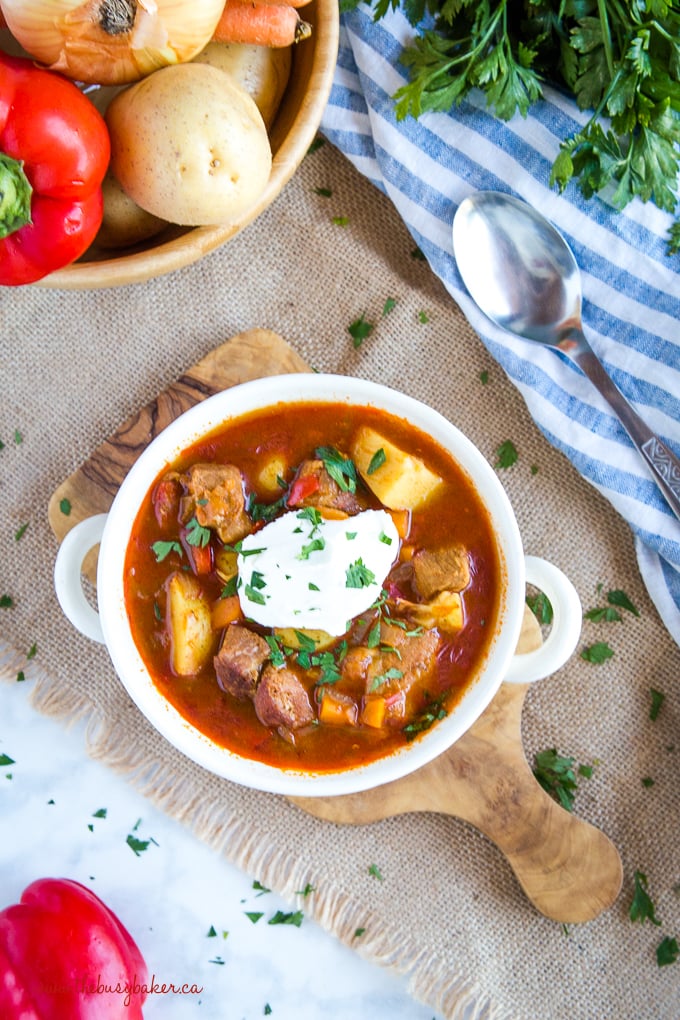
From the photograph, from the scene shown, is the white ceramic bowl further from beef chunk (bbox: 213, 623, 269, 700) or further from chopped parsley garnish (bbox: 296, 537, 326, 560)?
chopped parsley garnish (bbox: 296, 537, 326, 560)

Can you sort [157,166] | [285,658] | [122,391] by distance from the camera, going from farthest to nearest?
[122,391] → [285,658] → [157,166]

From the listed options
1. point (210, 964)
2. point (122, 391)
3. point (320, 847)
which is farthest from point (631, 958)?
point (122, 391)

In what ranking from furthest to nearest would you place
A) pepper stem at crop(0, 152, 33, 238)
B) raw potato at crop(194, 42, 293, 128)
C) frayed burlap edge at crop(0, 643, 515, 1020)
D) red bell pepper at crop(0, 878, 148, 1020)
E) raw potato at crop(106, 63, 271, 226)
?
frayed burlap edge at crop(0, 643, 515, 1020), red bell pepper at crop(0, 878, 148, 1020), raw potato at crop(194, 42, 293, 128), raw potato at crop(106, 63, 271, 226), pepper stem at crop(0, 152, 33, 238)

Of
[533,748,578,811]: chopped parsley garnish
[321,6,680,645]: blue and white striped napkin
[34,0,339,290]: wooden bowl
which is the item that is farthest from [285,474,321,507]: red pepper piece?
[533,748,578,811]: chopped parsley garnish

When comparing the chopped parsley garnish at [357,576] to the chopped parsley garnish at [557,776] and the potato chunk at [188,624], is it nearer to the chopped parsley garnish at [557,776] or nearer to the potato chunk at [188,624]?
the potato chunk at [188,624]

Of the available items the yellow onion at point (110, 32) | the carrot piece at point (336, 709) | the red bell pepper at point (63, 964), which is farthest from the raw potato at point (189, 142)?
the red bell pepper at point (63, 964)

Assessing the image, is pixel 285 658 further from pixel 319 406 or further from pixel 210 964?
pixel 210 964
